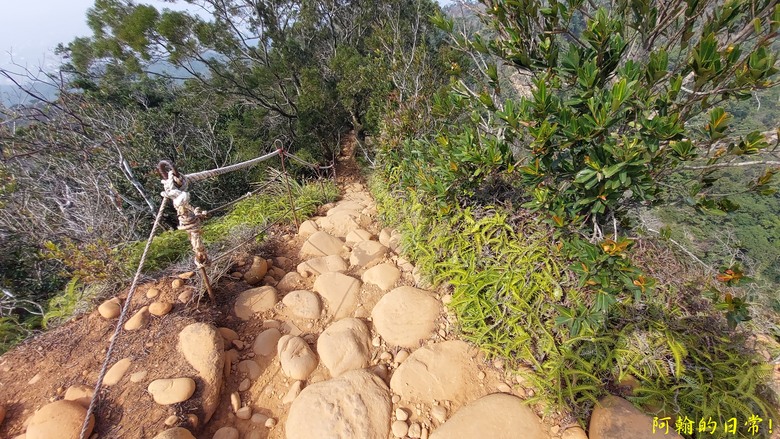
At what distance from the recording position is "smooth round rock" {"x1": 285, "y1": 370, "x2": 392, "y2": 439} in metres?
1.76

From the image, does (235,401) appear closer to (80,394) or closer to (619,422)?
(80,394)

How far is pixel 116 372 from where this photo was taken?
1939 mm

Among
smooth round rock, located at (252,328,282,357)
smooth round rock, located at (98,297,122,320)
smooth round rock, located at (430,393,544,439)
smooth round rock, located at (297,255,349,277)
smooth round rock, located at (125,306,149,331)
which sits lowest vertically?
smooth round rock, located at (430,393,544,439)

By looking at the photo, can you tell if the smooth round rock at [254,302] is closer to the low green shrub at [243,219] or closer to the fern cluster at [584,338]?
the low green shrub at [243,219]

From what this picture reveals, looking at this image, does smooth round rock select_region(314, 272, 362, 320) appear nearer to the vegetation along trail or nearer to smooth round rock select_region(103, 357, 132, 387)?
the vegetation along trail

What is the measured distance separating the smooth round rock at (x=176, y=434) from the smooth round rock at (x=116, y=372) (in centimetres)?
61

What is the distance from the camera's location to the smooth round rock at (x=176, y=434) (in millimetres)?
1585

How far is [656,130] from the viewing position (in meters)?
1.45

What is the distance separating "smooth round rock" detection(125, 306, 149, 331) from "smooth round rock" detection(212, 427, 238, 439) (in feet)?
3.28

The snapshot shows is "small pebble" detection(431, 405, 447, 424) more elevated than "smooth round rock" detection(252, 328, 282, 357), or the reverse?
"smooth round rock" detection(252, 328, 282, 357)

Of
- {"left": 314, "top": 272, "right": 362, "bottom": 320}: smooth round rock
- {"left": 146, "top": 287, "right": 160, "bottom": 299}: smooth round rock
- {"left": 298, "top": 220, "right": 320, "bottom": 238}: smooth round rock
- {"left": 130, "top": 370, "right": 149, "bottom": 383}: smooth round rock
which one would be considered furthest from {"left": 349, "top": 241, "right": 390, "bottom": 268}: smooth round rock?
{"left": 130, "top": 370, "right": 149, "bottom": 383}: smooth round rock

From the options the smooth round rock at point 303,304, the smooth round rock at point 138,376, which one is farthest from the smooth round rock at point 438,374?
the smooth round rock at point 138,376

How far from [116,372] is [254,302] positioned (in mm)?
934

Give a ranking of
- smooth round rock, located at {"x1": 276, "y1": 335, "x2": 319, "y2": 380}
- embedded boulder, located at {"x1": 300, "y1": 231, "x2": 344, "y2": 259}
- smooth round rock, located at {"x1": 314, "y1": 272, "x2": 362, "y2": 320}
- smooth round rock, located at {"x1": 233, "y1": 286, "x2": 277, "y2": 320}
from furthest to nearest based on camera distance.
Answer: embedded boulder, located at {"x1": 300, "y1": 231, "x2": 344, "y2": 259} → smooth round rock, located at {"x1": 314, "y1": 272, "x2": 362, "y2": 320} → smooth round rock, located at {"x1": 233, "y1": 286, "x2": 277, "y2": 320} → smooth round rock, located at {"x1": 276, "y1": 335, "x2": 319, "y2": 380}
